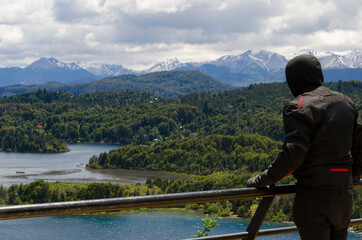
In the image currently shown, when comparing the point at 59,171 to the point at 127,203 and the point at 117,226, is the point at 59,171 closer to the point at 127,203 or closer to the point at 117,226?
the point at 117,226

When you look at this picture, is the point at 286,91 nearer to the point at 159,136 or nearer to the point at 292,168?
the point at 159,136

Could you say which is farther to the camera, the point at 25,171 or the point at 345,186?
the point at 25,171

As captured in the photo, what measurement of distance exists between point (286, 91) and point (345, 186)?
16465 cm

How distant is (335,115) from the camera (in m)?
2.74

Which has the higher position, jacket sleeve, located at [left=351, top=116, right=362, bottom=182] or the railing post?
jacket sleeve, located at [left=351, top=116, right=362, bottom=182]

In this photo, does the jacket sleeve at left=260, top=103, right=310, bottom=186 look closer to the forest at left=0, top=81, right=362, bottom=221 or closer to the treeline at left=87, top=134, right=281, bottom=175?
the forest at left=0, top=81, right=362, bottom=221

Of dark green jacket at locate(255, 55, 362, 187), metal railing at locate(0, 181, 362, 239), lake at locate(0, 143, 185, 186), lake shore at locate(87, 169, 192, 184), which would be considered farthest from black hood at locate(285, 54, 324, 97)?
lake shore at locate(87, 169, 192, 184)

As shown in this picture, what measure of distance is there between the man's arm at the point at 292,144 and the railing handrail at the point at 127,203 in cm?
24

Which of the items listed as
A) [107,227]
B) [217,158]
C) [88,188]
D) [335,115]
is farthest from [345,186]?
[217,158]

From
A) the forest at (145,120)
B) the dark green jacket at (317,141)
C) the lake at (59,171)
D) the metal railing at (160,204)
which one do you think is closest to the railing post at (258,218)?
the metal railing at (160,204)

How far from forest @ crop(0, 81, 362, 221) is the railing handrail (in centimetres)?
4222

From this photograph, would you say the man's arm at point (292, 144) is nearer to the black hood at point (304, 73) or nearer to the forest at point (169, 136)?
the black hood at point (304, 73)

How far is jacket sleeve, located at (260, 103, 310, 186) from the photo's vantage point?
264 cm

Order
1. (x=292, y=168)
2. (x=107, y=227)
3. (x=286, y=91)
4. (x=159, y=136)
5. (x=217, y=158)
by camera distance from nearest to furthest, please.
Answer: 1. (x=292, y=168)
2. (x=107, y=227)
3. (x=217, y=158)
4. (x=159, y=136)
5. (x=286, y=91)
